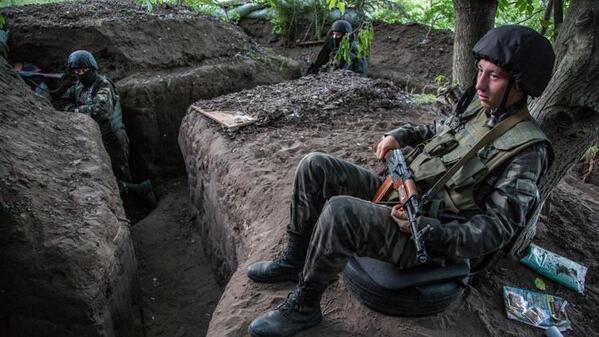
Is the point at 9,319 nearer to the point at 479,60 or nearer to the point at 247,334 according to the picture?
the point at 247,334

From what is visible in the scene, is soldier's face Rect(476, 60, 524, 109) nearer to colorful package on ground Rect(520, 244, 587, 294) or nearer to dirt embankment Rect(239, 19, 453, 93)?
colorful package on ground Rect(520, 244, 587, 294)

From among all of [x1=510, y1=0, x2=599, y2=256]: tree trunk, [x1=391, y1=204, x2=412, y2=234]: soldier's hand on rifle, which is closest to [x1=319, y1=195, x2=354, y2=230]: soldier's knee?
[x1=391, y1=204, x2=412, y2=234]: soldier's hand on rifle

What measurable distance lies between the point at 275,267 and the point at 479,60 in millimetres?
1672

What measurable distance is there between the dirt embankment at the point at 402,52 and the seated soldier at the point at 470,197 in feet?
21.5

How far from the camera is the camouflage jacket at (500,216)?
1946 mm

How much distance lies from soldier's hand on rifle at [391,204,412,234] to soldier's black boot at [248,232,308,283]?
0.70 m

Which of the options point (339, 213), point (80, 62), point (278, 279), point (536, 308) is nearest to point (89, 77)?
point (80, 62)

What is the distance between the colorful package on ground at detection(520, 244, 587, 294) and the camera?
2.88 m

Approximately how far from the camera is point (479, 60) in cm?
218

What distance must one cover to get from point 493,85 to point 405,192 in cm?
69

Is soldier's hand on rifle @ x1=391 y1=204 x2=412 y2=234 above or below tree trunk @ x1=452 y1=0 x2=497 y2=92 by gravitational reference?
below

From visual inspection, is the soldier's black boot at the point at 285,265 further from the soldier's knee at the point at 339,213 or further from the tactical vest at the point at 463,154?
the tactical vest at the point at 463,154

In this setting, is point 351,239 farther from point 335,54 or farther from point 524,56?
point 335,54

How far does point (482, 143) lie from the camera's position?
2.13 m
